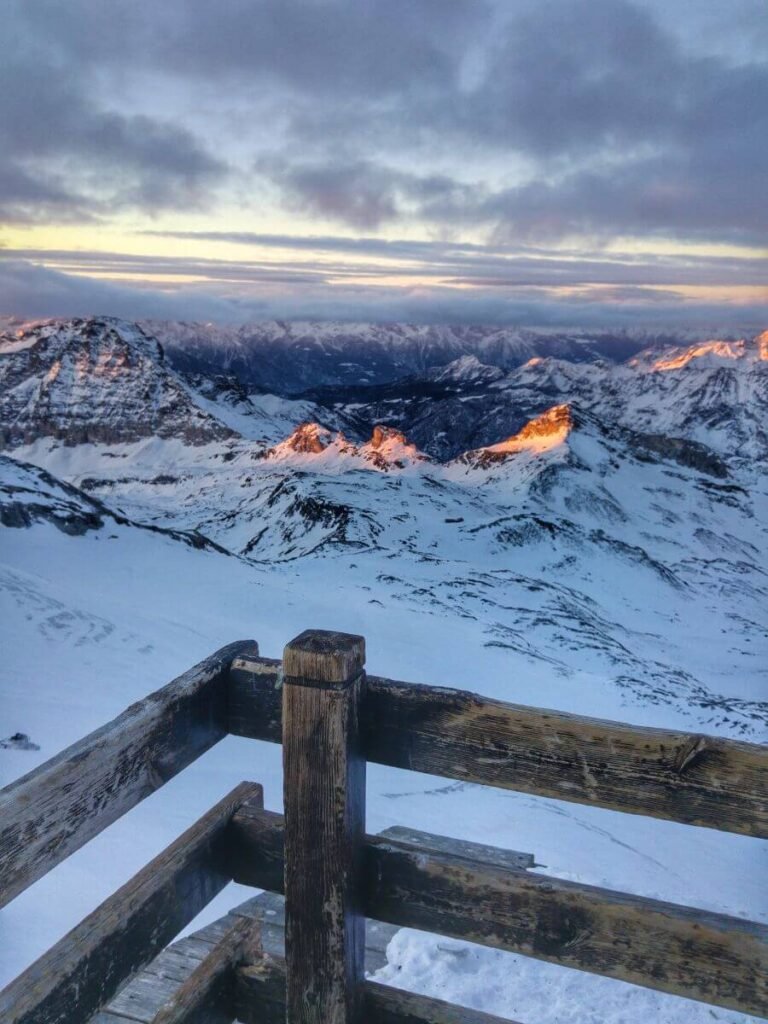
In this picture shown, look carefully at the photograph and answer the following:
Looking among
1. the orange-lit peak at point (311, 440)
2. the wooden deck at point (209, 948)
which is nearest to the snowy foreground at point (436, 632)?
the wooden deck at point (209, 948)

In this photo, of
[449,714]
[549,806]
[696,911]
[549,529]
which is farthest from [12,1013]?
[549,529]

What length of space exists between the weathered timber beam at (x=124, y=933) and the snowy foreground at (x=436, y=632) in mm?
3717

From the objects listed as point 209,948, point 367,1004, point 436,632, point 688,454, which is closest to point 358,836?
point 367,1004

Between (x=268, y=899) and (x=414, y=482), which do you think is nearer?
(x=268, y=899)

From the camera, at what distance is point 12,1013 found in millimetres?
2172

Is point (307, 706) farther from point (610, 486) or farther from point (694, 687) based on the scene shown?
point (610, 486)

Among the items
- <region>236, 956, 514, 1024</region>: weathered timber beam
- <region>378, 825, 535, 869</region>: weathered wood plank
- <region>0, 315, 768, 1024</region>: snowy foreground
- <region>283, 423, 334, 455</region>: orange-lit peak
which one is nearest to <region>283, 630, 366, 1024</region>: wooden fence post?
<region>236, 956, 514, 1024</region>: weathered timber beam

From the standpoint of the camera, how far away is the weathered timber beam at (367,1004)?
2.76m

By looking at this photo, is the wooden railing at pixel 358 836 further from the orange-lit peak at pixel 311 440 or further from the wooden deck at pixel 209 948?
the orange-lit peak at pixel 311 440

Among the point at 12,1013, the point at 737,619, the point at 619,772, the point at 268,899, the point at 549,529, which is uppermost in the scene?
the point at 619,772

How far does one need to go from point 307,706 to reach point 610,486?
105532 millimetres

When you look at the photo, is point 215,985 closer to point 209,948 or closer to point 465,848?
point 209,948

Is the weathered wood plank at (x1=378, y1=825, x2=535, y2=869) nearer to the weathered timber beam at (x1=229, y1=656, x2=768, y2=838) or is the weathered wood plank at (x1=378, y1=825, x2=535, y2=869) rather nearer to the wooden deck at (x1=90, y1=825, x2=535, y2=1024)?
the wooden deck at (x1=90, y1=825, x2=535, y2=1024)

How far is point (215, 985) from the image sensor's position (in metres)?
2.91
